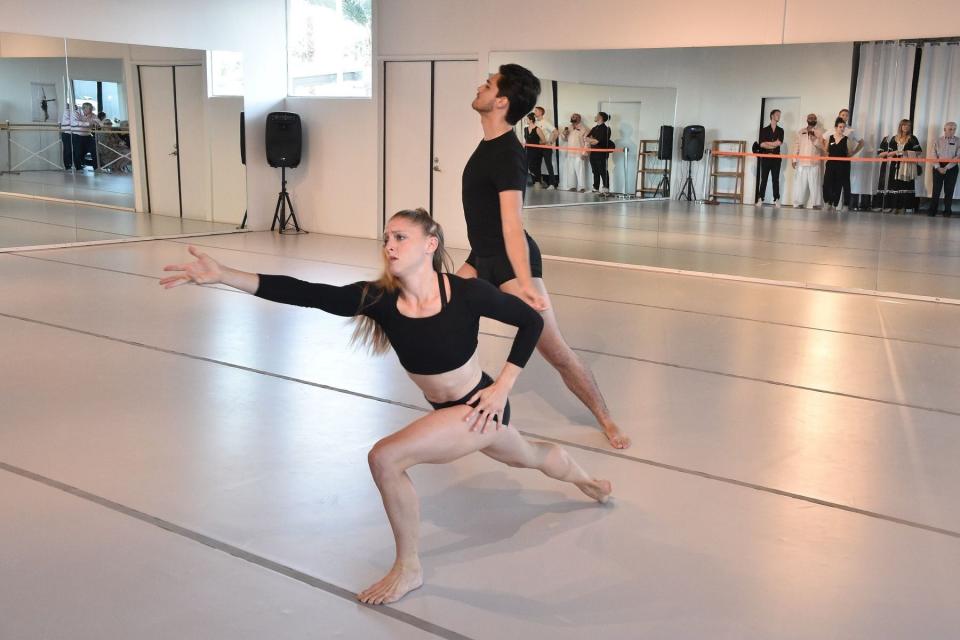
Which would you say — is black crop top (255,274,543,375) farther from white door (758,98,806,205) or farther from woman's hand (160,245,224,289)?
white door (758,98,806,205)

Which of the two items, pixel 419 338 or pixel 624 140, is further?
pixel 624 140

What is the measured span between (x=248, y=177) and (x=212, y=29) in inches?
68.7

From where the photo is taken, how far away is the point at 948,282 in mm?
7812

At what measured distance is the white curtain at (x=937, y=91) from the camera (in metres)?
7.34

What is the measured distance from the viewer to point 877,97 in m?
7.67

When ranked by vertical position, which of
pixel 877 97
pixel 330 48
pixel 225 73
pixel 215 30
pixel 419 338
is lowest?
pixel 419 338

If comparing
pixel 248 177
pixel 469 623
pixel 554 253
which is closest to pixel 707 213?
pixel 554 253

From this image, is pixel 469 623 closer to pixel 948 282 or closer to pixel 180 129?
pixel 948 282

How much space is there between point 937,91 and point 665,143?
2396 millimetres

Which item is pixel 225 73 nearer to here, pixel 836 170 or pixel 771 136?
pixel 771 136

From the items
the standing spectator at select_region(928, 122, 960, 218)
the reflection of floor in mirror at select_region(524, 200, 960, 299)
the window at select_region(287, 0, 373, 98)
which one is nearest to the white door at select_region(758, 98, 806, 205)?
the reflection of floor in mirror at select_region(524, 200, 960, 299)

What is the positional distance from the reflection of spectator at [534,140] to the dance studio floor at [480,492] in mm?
3593

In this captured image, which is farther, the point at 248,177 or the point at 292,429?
the point at 248,177

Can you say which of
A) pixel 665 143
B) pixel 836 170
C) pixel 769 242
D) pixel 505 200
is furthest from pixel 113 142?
pixel 505 200
